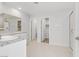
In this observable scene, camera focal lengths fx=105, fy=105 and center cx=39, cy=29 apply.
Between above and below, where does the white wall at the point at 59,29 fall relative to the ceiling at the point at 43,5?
below

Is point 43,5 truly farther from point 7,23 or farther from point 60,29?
point 60,29

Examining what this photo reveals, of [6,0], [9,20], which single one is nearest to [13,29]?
[9,20]

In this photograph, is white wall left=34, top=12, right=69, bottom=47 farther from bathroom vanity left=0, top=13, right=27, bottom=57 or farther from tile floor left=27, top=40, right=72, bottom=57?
bathroom vanity left=0, top=13, right=27, bottom=57

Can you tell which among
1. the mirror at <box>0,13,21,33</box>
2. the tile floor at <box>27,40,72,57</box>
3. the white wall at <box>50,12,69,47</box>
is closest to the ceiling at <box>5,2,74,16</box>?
the mirror at <box>0,13,21,33</box>

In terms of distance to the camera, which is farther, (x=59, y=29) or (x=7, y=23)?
(x=59, y=29)

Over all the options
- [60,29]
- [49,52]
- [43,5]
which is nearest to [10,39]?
[49,52]

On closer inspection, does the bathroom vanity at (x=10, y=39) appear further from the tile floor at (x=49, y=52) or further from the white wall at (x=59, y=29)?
the white wall at (x=59, y=29)

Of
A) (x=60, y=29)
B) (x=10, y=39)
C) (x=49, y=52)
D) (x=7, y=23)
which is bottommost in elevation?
(x=49, y=52)

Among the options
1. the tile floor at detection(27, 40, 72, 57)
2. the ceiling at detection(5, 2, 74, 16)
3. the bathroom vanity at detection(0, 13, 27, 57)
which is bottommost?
the tile floor at detection(27, 40, 72, 57)

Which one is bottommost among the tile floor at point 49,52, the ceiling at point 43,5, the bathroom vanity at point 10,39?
the tile floor at point 49,52

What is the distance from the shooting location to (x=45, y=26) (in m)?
8.87

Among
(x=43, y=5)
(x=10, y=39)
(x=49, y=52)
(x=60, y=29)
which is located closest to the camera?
(x=10, y=39)

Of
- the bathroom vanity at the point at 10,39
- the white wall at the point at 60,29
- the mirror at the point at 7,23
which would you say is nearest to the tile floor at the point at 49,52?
the bathroom vanity at the point at 10,39

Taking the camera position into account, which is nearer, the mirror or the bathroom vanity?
the bathroom vanity
